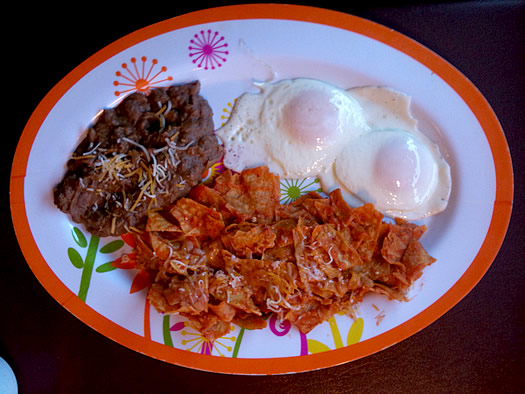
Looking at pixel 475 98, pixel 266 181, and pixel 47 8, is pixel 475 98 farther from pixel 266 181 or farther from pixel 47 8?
pixel 47 8

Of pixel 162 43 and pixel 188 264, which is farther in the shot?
pixel 162 43

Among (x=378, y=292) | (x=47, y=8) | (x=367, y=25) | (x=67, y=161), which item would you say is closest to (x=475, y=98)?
(x=367, y=25)

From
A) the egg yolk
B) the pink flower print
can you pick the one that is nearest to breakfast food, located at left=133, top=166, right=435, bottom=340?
the egg yolk

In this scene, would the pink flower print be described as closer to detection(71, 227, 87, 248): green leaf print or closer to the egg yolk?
the egg yolk

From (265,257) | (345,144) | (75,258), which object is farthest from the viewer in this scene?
(345,144)

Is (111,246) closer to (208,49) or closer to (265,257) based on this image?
(265,257)

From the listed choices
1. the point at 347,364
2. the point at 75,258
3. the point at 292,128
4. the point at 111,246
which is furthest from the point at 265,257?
the point at 75,258

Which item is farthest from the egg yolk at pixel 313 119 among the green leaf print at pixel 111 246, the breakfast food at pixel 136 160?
the green leaf print at pixel 111 246
